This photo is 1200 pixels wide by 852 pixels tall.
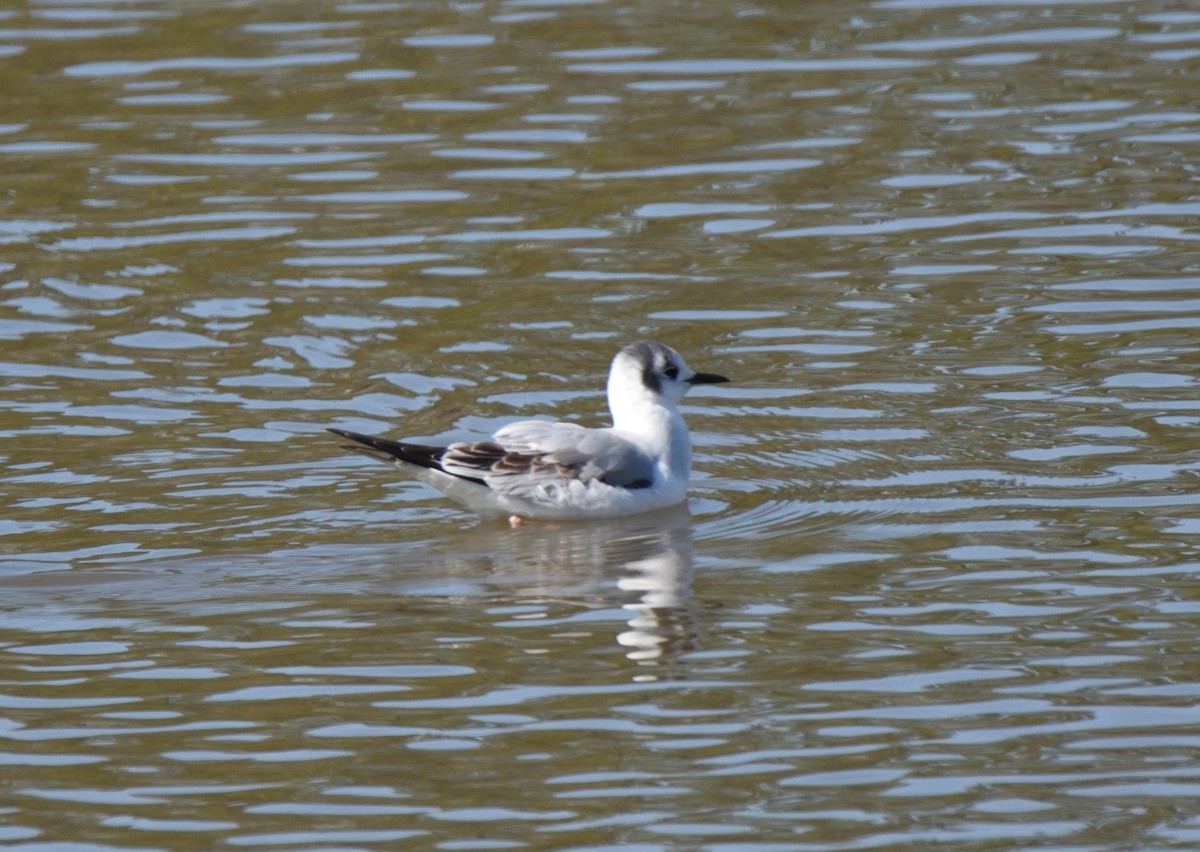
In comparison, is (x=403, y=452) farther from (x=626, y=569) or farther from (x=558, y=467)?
(x=626, y=569)

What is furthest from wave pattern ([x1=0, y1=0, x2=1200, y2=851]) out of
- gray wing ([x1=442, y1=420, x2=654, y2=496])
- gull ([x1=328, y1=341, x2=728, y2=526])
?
gray wing ([x1=442, y1=420, x2=654, y2=496])

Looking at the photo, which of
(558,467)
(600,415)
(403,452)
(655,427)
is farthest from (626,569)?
(600,415)

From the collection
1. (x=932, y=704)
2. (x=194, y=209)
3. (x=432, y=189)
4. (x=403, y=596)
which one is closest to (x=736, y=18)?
(x=432, y=189)

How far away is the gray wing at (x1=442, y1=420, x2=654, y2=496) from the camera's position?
10.6 metres

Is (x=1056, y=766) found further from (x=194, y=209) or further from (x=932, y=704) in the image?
(x=194, y=209)

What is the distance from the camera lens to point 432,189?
52.4 feet

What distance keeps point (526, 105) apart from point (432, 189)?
1.80 m

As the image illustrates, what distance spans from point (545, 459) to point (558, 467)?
0.25ft

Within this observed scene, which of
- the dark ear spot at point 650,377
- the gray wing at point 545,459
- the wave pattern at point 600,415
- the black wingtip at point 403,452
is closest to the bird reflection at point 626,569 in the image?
the wave pattern at point 600,415

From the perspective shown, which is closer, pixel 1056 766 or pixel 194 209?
pixel 1056 766

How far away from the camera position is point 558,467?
1077cm

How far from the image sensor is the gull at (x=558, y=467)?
10.6m

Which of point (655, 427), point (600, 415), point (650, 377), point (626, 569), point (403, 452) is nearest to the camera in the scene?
point (626, 569)

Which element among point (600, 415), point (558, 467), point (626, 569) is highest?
point (558, 467)
